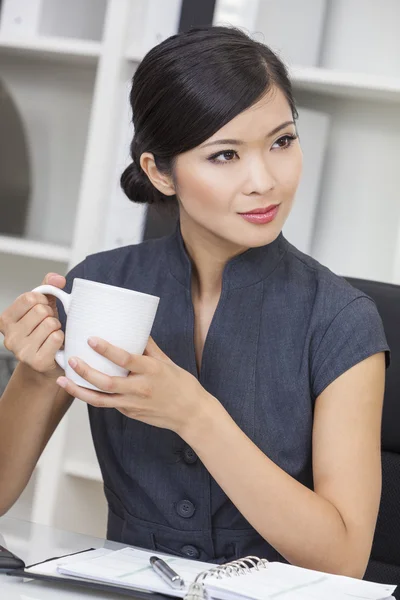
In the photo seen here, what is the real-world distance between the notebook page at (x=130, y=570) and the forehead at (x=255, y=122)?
1.67 feet

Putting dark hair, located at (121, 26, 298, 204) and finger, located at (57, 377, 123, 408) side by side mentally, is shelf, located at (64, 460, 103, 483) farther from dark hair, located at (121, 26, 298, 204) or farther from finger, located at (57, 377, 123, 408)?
finger, located at (57, 377, 123, 408)

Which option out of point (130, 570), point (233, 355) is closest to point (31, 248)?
point (233, 355)

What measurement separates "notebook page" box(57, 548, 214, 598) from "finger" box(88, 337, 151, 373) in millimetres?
188

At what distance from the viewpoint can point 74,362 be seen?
2.93ft

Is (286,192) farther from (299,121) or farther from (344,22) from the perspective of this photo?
(344,22)

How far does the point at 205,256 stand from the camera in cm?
130

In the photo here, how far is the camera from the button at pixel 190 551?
116cm

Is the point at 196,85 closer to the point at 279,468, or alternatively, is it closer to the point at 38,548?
the point at 279,468

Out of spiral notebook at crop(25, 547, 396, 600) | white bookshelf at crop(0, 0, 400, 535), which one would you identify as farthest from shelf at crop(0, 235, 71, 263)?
spiral notebook at crop(25, 547, 396, 600)

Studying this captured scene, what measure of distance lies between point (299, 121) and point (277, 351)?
84 cm

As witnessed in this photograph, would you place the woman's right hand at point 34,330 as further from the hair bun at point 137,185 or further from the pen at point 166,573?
the hair bun at point 137,185

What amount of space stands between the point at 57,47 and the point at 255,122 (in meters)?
1.04

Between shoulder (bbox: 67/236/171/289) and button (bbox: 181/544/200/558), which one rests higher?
shoulder (bbox: 67/236/171/289)

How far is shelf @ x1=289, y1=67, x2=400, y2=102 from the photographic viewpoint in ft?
6.07
